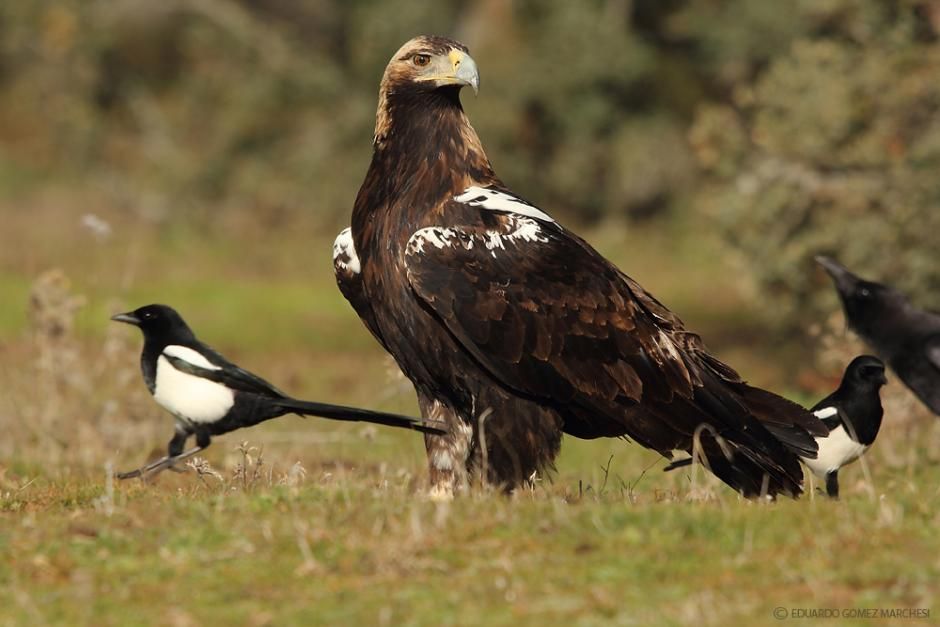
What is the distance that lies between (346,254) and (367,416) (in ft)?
3.25

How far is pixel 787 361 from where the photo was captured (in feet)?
72.7

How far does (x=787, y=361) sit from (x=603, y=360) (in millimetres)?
14833

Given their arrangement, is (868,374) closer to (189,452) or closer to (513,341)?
(513,341)

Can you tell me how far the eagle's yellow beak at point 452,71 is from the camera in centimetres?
819

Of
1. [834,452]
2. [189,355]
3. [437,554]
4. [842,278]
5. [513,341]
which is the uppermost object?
[842,278]

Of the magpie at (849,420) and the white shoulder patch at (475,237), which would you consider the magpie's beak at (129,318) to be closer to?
the white shoulder patch at (475,237)

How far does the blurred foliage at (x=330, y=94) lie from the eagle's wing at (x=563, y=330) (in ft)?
42.8

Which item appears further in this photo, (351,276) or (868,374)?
(868,374)

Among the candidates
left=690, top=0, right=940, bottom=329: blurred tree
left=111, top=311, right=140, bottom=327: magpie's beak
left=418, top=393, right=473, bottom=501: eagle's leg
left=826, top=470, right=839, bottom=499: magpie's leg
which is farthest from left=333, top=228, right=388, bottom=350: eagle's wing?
left=690, top=0, right=940, bottom=329: blurred tree

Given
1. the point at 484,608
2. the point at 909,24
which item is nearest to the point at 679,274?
the point at 909,24

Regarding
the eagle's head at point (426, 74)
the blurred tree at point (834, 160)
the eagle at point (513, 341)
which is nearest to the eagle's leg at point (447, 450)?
the eagle at point (513, 341)

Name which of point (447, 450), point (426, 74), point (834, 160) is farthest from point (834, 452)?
point (834, 160)

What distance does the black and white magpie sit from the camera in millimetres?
8383

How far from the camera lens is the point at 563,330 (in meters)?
7.83
